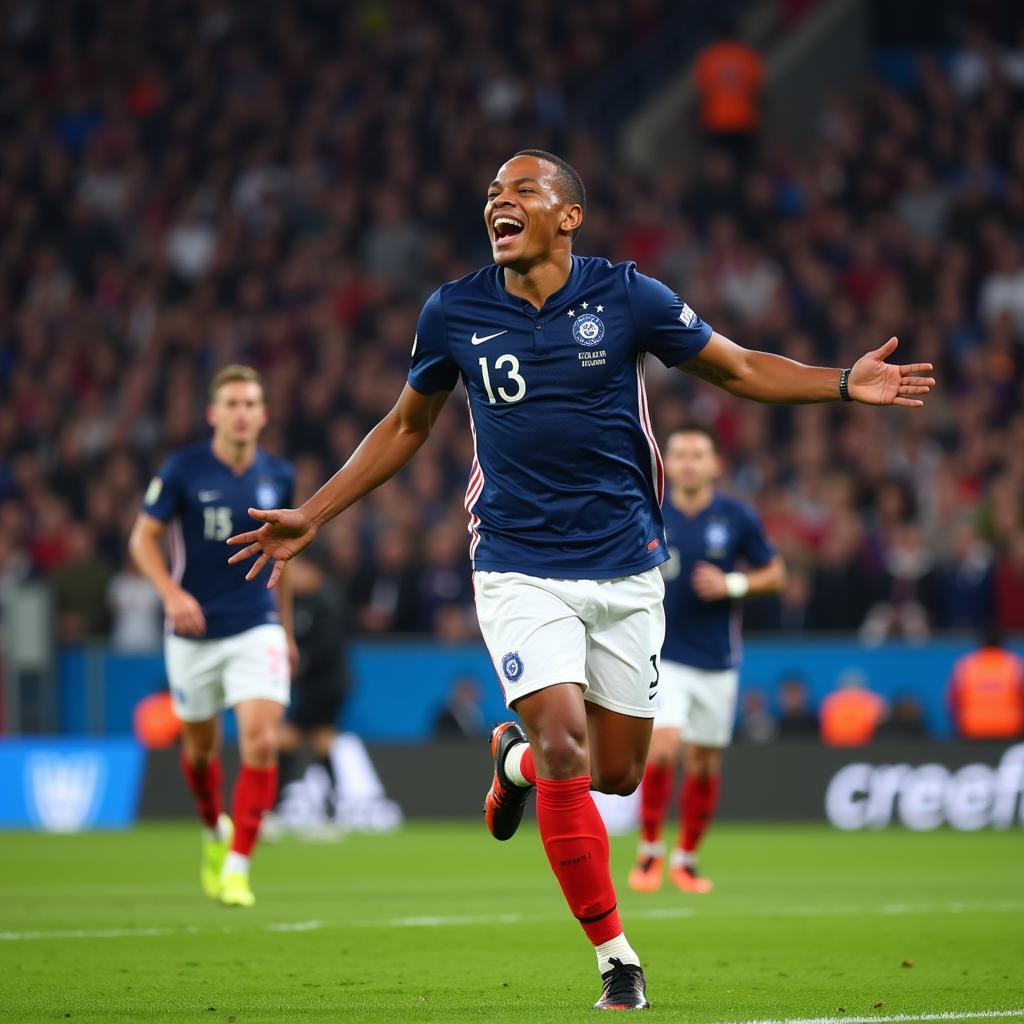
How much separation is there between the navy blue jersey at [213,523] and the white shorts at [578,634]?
162 inches

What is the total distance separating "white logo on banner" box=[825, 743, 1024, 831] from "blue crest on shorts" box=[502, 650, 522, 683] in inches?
439

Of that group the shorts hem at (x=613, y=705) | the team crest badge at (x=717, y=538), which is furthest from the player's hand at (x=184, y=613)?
the shorts hem at (x=613, y=705)

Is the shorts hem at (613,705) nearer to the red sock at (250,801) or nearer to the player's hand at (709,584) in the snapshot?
the red sock at (250,801)

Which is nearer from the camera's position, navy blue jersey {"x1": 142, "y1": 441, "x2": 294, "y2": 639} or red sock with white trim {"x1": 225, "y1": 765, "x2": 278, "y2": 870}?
red sock with white trim {"x1": 225, "y1": 765, "x2": 278, "y2": 870}

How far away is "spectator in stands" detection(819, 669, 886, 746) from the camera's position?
18.4 metres

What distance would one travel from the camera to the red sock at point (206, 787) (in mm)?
10977

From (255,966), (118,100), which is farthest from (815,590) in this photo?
(118,100)

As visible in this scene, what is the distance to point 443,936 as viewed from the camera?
29.7 feet

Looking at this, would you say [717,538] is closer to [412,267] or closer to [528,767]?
[528,767]

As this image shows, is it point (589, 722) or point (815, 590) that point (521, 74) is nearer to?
point (815, 590)

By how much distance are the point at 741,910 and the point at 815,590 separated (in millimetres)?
8430

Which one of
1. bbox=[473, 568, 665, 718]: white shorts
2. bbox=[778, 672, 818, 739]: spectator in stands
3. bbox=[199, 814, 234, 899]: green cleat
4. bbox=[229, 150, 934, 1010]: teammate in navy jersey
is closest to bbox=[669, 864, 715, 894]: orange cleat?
bbox=[199, 814, 234, 899]: green cleat

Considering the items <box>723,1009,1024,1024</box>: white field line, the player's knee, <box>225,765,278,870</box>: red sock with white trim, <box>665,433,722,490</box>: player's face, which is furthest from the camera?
<box>665,433,722,490</box>: player's face

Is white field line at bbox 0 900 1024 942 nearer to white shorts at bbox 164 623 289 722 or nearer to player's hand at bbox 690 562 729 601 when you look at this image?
white shorts at bbox 164 623 289 722
